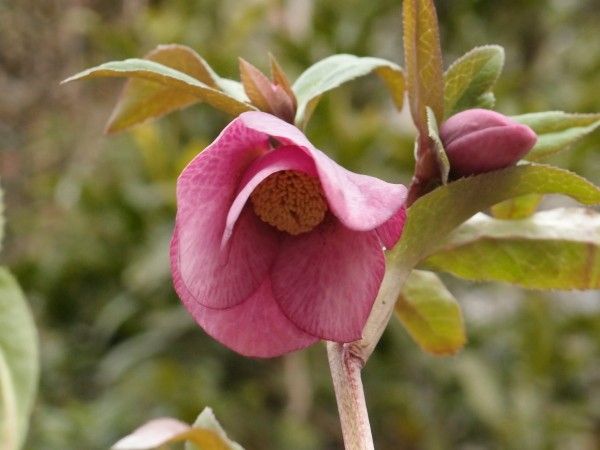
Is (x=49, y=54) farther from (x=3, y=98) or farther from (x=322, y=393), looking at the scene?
(x=322, y=393)

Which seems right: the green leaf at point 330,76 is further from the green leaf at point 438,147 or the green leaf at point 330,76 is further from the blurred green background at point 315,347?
the blurred green background at point 315,347

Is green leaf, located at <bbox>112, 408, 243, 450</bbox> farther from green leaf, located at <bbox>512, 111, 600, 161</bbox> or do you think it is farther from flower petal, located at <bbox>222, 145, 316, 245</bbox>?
green leaf, located at <bbox>512, 111, 600, 161</bbox>

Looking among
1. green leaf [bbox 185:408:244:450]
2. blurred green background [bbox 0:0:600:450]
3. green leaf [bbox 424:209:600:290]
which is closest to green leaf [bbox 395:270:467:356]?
green leaf [bbox 424:209:600:290]

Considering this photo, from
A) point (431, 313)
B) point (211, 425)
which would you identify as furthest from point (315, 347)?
point (211, 425)

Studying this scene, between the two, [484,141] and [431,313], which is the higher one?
[484,141]

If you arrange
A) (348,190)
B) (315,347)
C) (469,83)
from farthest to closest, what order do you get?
(315,347), (469,83), (348,190)

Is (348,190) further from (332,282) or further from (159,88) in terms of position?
(159,88)

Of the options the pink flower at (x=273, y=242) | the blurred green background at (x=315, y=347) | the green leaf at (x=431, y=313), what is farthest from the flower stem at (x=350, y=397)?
the blurred green background at (x=315, y=347)

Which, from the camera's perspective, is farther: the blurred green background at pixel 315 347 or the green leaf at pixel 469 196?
the blurred green background at pixel 315 347
